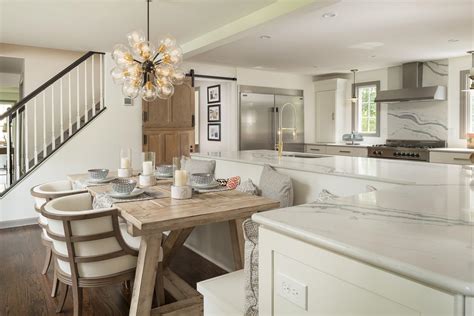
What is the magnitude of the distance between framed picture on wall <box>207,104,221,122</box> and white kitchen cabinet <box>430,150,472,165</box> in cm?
377

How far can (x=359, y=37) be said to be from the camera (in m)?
4.51

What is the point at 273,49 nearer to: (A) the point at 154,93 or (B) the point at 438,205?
(A) the point at 154,93

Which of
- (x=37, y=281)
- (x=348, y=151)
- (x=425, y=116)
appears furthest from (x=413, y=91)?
(x=37, y=281)

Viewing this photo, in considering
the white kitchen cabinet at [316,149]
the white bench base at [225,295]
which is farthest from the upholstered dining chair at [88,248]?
the white kitchen cabinet at [316,149]

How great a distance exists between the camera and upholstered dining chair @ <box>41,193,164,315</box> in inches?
80.3

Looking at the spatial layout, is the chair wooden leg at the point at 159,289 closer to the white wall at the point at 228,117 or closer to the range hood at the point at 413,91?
the white wall at the point at 228,117

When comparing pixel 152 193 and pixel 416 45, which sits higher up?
pixel 416 45

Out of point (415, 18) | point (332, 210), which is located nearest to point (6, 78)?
point (415, 18)

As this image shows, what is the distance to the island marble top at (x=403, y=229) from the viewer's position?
2.49 feet

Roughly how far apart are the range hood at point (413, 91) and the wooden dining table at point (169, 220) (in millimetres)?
4536

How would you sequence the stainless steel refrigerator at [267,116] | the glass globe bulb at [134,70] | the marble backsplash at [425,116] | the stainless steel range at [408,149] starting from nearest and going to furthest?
the glass globe bulb at [134,70] → the stainless steel range at [408,149] → the marble backsplash at [425,116] → the stainless steel refrigerator at [267,116]

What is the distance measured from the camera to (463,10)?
349 centimetres

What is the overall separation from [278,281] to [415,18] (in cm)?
365

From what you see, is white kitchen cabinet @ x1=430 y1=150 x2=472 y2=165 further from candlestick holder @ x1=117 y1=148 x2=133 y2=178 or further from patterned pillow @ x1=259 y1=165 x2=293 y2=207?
candlestick holder @ x1=117 y1=148 x2=133 y2=178
